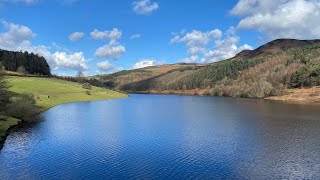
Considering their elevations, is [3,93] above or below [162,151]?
above

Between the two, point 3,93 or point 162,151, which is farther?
point 3,93

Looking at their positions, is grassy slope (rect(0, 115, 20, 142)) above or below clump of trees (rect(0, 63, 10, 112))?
below

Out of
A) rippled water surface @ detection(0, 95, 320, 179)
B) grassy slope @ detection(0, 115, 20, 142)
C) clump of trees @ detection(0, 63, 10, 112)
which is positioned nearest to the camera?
rippled water surface @ detection(0, 95, 320, 179)

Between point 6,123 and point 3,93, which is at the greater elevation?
point 3,93

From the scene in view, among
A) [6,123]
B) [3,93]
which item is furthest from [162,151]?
[3,93]

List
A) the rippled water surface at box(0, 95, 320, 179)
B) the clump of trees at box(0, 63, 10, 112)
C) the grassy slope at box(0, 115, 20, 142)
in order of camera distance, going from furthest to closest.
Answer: the clump of trees at box(0, 63, 10, 112) → the grassy slope at box(0, 115, 20, 142) → the rippled water surface at box(0, 95, 320, 179)

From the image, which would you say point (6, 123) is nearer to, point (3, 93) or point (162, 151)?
point (3, 93)

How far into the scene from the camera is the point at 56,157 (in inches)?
2222

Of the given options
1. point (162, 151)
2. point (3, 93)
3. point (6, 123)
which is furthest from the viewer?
point (3, 93)

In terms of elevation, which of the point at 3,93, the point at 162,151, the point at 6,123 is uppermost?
the point at 3,93

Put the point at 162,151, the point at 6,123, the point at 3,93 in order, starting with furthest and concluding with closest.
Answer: the point at 3,93 → the point at 6,123 → the point at 162,151

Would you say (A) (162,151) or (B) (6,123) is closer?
(A) (162,151)

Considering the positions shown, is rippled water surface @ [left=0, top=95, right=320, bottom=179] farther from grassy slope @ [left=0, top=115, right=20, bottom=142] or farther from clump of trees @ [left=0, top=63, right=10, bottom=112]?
clump of trees @ [left=0, top=63, right=10, bottom=112]

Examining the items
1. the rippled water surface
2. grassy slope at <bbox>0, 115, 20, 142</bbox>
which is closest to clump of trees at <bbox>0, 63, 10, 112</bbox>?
grassy slope at <bbox>0, 115, 20, 142</bbox>
